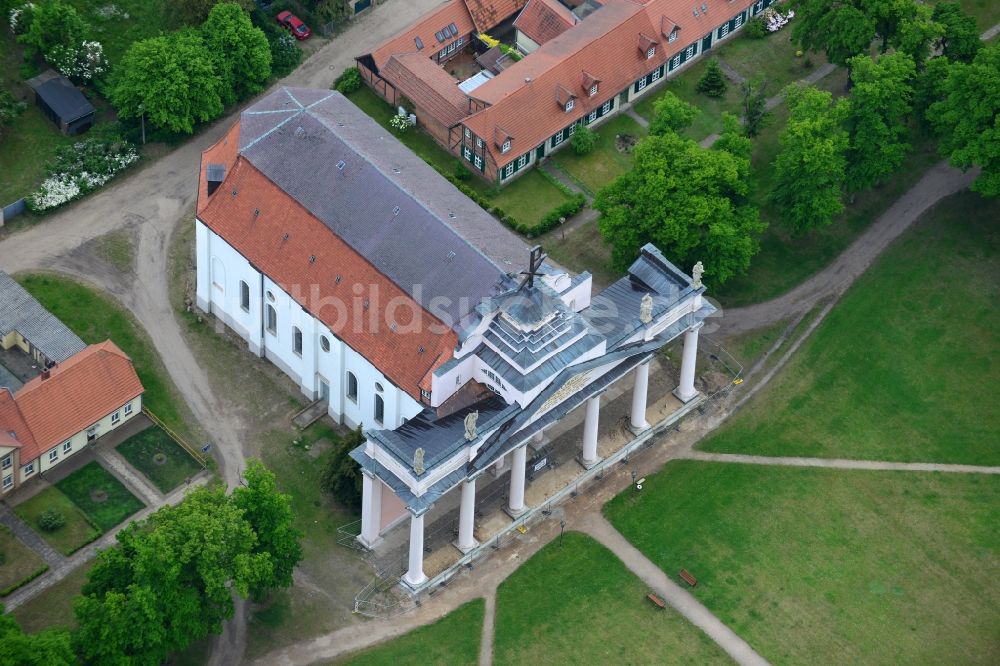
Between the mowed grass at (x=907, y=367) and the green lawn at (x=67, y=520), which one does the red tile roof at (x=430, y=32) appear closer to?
the mowed grass at (x=907, y=367)

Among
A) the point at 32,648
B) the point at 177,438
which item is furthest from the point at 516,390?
the point at 32,648

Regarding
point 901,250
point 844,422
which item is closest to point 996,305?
point 901,250

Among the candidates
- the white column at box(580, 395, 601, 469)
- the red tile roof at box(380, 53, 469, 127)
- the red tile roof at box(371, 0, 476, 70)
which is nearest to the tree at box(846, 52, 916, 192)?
the white column at box(580, 395, 601, 469)

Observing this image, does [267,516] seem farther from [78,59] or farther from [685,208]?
[78,59]

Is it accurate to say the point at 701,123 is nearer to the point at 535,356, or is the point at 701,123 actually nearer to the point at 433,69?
the point at 433,69

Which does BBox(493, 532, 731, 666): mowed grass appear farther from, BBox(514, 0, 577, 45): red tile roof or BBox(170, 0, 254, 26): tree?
BBox(170, 0, 254, 26): tree

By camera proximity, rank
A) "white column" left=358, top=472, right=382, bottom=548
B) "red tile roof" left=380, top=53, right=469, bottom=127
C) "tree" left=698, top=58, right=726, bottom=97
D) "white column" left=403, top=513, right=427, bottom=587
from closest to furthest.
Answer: "white column" left=403, top=513, right=427, bottom=587 → "white column" left=358, top=472, right=382, bottom=548 → "red tile roof" left=380, top=53, right=469, bottom=127 → "tree" left=698, top=58, right=726, bottom=97
